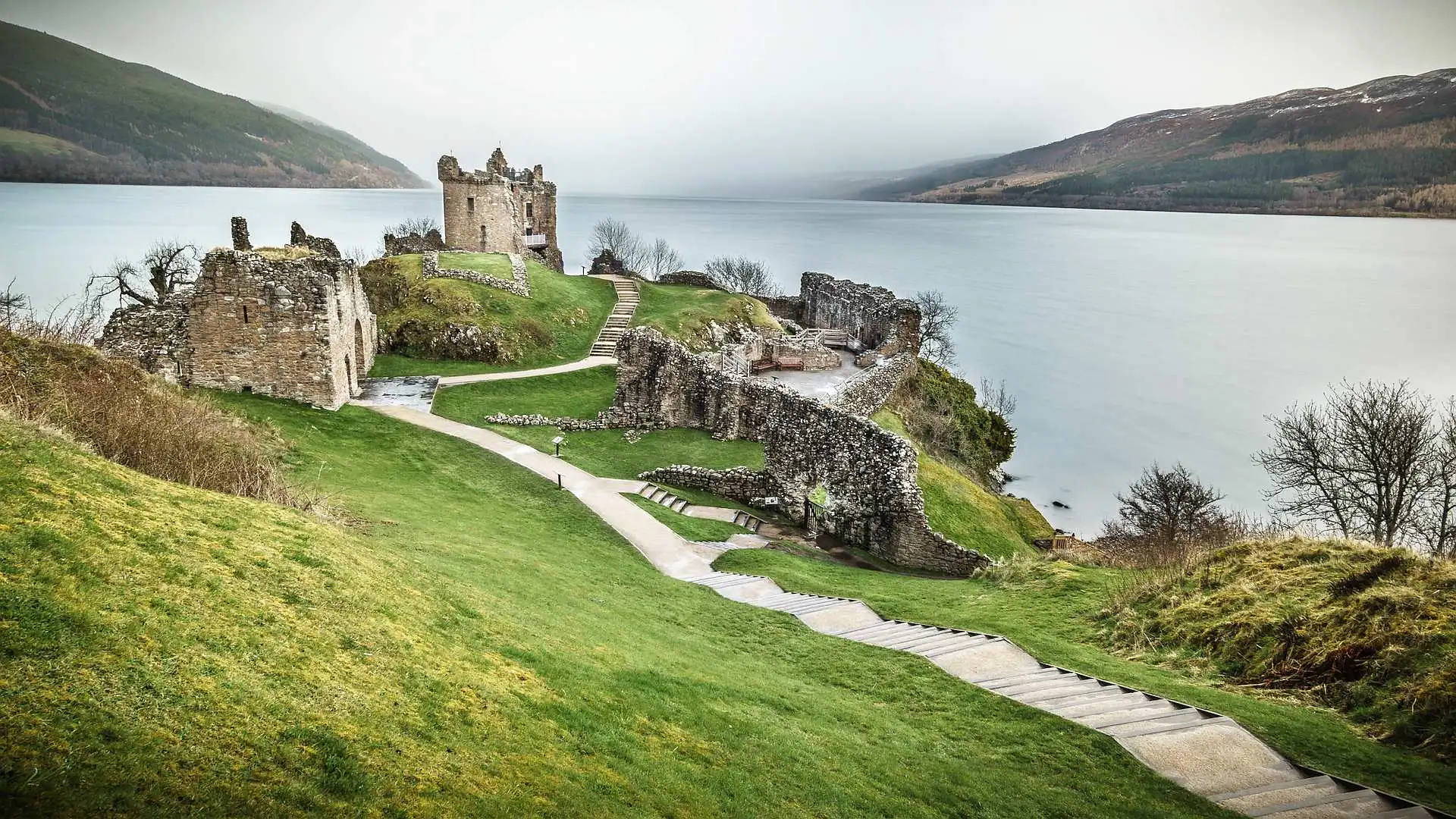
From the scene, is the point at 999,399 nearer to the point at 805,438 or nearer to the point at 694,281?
the point at 694,281

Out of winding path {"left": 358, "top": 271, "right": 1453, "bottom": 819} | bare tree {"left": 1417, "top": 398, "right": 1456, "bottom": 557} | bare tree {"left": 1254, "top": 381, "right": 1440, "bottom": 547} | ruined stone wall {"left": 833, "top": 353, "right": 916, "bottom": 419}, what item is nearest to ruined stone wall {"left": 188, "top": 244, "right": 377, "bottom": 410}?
winding path {"left": 358, "top": 271, "right": 1453, "bottom": 819}

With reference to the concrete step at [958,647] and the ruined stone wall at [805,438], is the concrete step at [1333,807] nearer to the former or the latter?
the concrete step at [958,647]

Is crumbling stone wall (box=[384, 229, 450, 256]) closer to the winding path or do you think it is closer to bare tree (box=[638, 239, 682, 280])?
the winding path

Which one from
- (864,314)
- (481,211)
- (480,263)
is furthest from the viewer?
(481,211)

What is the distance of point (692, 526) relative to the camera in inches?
902

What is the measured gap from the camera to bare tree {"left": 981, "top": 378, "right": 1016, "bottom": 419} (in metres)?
65.6

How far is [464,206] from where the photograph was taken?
57656 millimetres

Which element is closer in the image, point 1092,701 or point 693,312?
point 1092,701

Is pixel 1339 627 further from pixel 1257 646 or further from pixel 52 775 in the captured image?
pixel 52 775

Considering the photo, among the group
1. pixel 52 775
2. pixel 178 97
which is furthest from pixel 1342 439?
pixel 178 97

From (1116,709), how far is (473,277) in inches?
1614

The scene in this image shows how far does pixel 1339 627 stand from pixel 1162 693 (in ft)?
9.72

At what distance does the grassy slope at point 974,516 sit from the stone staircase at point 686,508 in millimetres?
5616

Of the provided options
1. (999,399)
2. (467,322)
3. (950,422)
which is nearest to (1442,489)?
(950,422)
